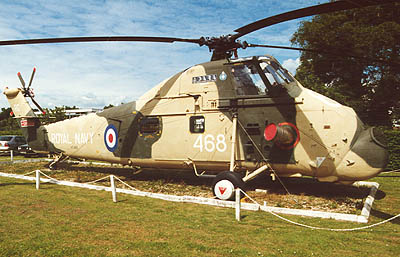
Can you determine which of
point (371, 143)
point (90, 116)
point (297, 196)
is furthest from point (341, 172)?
point (90, 116)

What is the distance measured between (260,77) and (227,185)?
141 inches

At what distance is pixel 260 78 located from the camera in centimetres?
973

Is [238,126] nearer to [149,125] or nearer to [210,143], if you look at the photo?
[210,143]

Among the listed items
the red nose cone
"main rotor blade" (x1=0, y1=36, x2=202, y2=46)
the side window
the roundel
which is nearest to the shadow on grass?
the red nose cone

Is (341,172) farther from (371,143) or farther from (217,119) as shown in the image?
(217,119)

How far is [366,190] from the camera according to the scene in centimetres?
1091

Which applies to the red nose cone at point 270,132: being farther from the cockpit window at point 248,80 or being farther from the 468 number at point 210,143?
the 468 number at point 210,143

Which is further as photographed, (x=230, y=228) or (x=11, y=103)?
(x=11, y=103)

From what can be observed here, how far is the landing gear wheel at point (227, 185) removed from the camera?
29.4 feet

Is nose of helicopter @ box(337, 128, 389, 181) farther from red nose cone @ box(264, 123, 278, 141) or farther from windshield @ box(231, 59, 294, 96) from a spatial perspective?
windshield @ box(231, 59, 294, 96)

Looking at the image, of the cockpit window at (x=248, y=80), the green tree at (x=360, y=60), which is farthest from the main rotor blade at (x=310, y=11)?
the green tree at (x=360, y=60)

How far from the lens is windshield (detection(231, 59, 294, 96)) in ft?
31.5

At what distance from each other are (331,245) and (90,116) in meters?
11.4

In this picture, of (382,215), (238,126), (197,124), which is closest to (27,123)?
(197,124)
